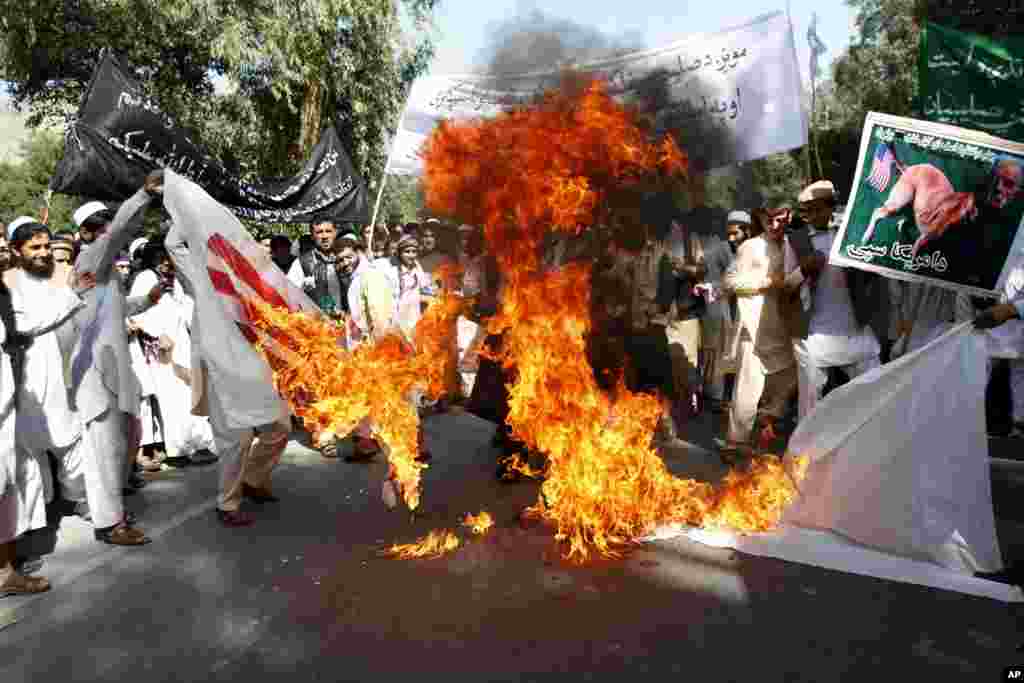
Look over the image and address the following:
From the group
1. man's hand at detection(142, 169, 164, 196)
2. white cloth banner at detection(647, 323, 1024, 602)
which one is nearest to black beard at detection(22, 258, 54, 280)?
man's hand at detection(142, 169, 164, 196)

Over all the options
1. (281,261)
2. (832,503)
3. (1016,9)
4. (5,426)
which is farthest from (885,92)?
(5,426)

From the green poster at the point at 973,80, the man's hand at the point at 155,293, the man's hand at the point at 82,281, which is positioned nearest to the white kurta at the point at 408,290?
the man's hand at the point at 155,293

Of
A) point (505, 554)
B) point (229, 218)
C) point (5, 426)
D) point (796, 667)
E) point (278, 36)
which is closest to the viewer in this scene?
point (796, 667)

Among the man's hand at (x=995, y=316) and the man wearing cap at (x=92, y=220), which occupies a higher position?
the man wearing cap at (x=92, y=220)

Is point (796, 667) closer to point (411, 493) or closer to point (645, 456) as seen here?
point (645, 456)

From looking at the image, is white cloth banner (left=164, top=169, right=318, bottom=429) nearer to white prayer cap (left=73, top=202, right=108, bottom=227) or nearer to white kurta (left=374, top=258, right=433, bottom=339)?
white prayer cap (left=73, top=202, right=108, bottom=227)

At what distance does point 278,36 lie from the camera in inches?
610

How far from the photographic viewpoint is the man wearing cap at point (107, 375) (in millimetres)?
4762

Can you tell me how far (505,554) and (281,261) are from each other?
18.5ft

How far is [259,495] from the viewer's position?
5.55 meters

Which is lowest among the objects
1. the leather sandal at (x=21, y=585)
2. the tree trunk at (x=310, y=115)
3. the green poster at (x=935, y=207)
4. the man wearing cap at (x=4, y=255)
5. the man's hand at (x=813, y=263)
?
the leather sandal at (x=21, y=585)

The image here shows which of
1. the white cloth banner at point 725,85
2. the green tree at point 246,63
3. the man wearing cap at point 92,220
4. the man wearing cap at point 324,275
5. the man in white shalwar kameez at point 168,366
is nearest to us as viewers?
the man wearing cap at point 92,220

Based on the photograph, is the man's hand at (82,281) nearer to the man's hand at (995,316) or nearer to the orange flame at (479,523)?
the orange flame at (479,523)

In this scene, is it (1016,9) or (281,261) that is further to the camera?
(1016,9)
